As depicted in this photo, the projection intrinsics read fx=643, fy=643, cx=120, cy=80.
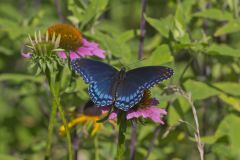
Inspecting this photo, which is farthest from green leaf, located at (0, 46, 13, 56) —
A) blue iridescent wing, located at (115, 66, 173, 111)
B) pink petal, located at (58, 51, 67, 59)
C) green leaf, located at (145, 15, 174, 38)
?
blue iridescent wing, located at (115, 66, 173, 111)

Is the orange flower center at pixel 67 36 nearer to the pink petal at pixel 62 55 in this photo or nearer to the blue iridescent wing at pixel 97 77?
the pink petal at pixel 62 55

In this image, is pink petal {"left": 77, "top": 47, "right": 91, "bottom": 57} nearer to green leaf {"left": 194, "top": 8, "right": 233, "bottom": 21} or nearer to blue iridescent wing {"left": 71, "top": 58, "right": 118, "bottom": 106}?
blue iridescent wing {"left": 71, "top": 58, "right": 118, "bottom": 106}

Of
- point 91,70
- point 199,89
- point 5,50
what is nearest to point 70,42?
point 91,70

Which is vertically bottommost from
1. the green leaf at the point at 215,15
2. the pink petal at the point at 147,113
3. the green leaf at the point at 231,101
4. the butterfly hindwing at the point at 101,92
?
the green leaf at the point at 231,101

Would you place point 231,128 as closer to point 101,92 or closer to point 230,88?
point 230,88

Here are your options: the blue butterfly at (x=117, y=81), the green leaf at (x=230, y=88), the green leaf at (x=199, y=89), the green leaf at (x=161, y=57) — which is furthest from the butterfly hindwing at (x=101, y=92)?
the green leaf at (x=230, y=88)
